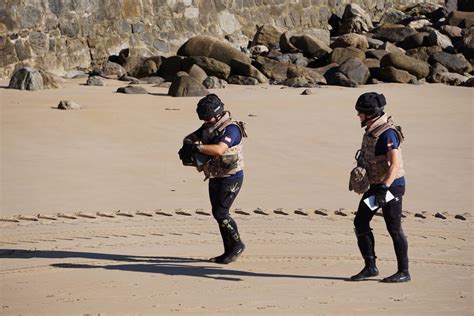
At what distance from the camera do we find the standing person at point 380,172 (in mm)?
7477

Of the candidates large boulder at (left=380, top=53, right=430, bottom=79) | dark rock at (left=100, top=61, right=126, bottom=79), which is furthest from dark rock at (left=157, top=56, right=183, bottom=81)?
large boulder at (left=380, top=53, right=430, bottom=79)

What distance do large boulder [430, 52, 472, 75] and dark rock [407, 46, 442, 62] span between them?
0.92ft

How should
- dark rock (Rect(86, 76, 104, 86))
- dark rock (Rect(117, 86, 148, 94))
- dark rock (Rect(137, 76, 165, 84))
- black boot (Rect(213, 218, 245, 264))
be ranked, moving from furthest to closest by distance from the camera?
dark rock (Rect(137, 76, 165, 84)), dark rock (Rect(86, 76, 104, 86)), dark rock (Rect(117, 86, 148, 94)), black boot (Rect(213, 218, 245, 264))

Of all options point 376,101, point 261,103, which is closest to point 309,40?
point 261,103

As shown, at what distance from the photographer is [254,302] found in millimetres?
7191

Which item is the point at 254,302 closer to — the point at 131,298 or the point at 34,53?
the point at 131,298

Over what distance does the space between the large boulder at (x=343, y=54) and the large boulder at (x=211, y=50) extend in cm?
194

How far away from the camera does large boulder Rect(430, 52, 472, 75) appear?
21781 mm

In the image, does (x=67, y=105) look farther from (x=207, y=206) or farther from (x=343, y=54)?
(x=343, y=54)

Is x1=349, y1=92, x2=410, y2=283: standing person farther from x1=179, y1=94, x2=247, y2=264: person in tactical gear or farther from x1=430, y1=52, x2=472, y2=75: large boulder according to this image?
x1=430, y1=52, x2=472, y2=75: large boulder

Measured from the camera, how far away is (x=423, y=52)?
73.9ft

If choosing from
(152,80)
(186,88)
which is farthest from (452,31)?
(186,88)

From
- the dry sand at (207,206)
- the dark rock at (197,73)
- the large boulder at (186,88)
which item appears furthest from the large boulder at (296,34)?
the large boulder at (186,88)

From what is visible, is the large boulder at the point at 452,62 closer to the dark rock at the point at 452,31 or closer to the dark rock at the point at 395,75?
the dark rock at the point at 395,75
